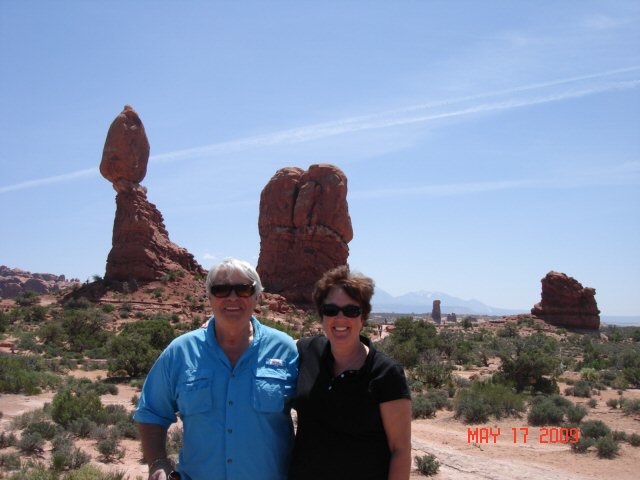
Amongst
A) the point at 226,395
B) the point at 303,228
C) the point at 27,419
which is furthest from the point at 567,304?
the point at 226,395

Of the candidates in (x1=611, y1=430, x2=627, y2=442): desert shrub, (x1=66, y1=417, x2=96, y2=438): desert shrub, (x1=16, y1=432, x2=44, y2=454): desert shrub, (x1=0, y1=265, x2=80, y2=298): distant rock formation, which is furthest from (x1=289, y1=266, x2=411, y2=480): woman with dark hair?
(x1=0, y1=265, x2=80, y2=298): distant rock formation

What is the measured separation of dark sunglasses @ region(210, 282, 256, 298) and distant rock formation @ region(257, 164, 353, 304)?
39.4 meters

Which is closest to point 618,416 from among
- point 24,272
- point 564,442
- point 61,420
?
point 564,442

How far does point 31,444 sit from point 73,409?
181 cm

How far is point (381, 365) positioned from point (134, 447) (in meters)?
7.42

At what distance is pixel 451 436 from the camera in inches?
428

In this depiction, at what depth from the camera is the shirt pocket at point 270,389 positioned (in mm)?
3035

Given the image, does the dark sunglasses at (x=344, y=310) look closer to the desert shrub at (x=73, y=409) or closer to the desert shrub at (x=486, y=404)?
the desert shrub at (x=73, y=409)

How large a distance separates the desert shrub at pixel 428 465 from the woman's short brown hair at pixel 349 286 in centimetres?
608

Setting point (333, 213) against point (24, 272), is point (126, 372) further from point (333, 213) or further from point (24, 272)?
point (24, 272)

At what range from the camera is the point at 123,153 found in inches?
1553

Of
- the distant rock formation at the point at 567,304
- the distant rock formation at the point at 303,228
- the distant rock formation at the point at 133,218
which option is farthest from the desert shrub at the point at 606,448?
the distant rock formation at the point at 567,304

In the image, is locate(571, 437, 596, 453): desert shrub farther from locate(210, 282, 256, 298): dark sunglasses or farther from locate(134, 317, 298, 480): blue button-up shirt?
locate(210, 282, 256, 298): dark sunglasses

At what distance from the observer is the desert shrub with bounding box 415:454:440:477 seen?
837 centimetres
